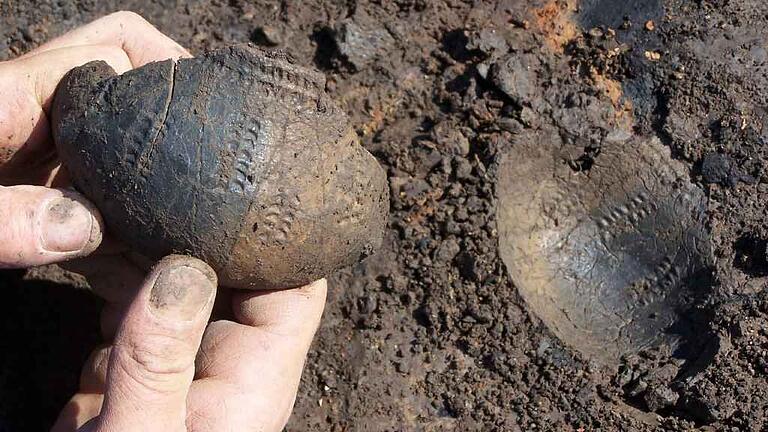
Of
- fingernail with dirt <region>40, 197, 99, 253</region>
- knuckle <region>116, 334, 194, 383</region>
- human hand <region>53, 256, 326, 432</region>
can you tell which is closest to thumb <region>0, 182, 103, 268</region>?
fingernail with dirt <region>40, 197, 99, 253</region>

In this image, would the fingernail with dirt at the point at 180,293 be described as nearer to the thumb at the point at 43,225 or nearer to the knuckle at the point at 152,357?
the knuckle at the point at 152,357

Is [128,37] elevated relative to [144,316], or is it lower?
elevated

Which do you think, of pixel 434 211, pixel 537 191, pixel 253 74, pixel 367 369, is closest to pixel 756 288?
pixel 537 191

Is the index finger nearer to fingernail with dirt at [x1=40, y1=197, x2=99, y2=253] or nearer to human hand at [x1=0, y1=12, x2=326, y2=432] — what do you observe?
human hand at [x1=0, y1=12, x2=326, y2=432]

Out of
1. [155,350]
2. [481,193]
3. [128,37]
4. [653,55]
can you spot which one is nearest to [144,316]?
[155,350]

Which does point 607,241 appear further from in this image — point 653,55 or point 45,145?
point 45,145

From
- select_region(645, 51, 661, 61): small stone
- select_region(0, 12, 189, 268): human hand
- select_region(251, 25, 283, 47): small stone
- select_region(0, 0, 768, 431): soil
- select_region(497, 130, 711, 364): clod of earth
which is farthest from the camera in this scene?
select_region(251, 25, 283, 47): small stone

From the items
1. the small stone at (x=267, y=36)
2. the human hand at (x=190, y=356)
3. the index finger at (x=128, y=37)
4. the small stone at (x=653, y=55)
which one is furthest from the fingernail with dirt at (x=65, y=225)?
the small stone at (x=653, y=55)
